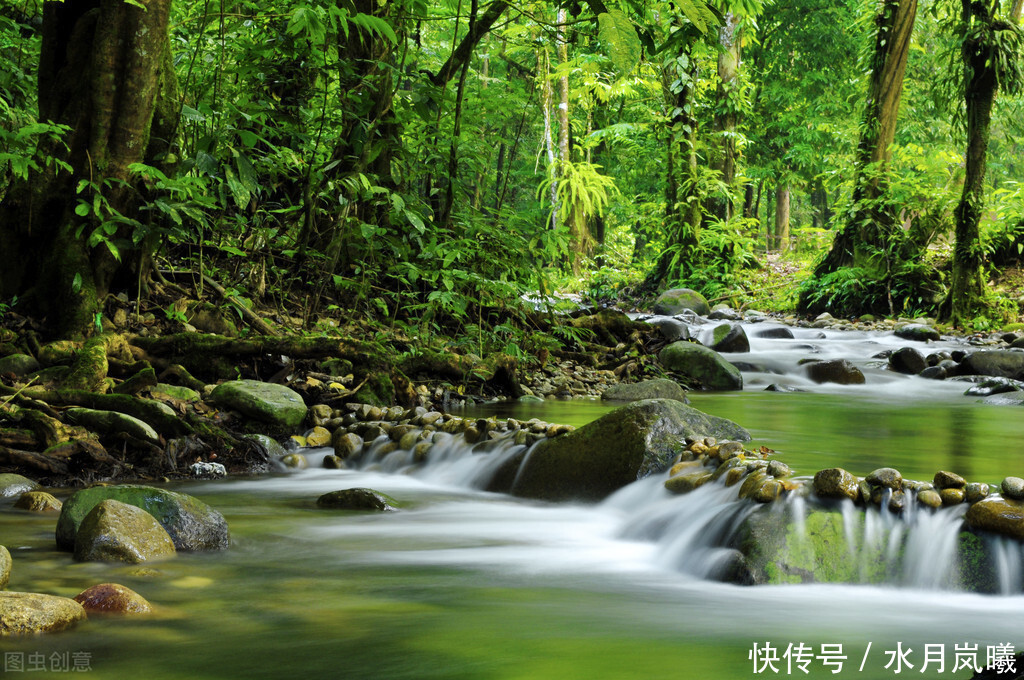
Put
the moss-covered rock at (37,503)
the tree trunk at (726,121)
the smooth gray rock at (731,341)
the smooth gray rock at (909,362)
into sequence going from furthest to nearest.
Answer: the tree trunk at (726,121) → the smooth gray rock at (731,341) → the smooth gray rock at (909,362) → the moss-covered rock at (37,503)

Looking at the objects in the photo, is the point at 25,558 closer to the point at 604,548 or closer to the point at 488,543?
the point at 488,543

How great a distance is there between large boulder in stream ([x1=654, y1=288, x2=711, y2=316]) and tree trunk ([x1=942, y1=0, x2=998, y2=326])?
4383 millimetres

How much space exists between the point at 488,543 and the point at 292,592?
40.7 inches

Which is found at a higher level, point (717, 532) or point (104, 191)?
point (104, 191)

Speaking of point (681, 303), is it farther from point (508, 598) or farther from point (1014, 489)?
point (508, 598)

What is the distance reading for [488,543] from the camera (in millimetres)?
3518

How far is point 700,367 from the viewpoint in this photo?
8.91 m

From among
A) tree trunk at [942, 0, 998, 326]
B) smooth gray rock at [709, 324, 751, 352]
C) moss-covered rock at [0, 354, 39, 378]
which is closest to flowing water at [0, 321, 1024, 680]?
moss-covered rock at [0, 354, 39, 378]

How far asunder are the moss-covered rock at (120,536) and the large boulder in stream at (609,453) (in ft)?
6.18

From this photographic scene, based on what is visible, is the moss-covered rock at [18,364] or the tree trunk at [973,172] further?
the tree trunk at [973,172]

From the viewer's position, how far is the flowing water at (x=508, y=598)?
6.84 feet

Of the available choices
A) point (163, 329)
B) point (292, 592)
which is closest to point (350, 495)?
point (292, 592)

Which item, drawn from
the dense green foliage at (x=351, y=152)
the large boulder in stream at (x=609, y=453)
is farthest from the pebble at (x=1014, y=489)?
the dense green foliage at (x=351, y=152)

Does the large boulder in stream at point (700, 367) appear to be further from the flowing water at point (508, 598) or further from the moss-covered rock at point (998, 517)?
the moss-covered rock at point (998, 517)
